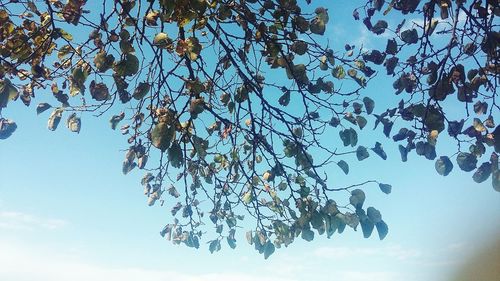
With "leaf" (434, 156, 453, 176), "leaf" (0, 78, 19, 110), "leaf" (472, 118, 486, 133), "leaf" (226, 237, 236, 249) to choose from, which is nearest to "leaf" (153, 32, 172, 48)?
"leaf" (0, 78, 19, 110)

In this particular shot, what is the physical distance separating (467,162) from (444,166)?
0.12 meters

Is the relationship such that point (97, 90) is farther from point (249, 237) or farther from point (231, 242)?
point (231, 242)

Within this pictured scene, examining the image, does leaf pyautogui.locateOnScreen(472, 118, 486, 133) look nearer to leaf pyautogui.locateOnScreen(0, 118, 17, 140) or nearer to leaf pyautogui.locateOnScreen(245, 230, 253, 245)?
leaf pyautogui.locateOnScreen(245, 230, 253, 245)

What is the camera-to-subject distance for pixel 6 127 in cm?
254

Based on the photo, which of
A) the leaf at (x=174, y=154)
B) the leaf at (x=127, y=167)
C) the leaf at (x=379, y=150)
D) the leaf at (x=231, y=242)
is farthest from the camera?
the leaf at (x=231, y=242)

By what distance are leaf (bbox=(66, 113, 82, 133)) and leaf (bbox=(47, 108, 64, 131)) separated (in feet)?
0.51

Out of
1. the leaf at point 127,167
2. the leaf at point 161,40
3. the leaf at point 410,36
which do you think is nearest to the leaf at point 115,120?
the leaf at point 127,167

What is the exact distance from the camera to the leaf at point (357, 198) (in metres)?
2.42

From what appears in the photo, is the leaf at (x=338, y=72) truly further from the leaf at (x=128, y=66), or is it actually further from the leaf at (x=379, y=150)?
the leaf at (x=128, y=66)

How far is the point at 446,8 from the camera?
113 inches

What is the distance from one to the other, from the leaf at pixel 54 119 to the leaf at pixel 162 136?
1.17m

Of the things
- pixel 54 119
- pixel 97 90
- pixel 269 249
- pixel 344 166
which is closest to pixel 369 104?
pixel 344 166

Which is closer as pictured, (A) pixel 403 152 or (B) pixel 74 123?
(A) pixel 403 152

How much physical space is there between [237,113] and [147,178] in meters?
1.35
